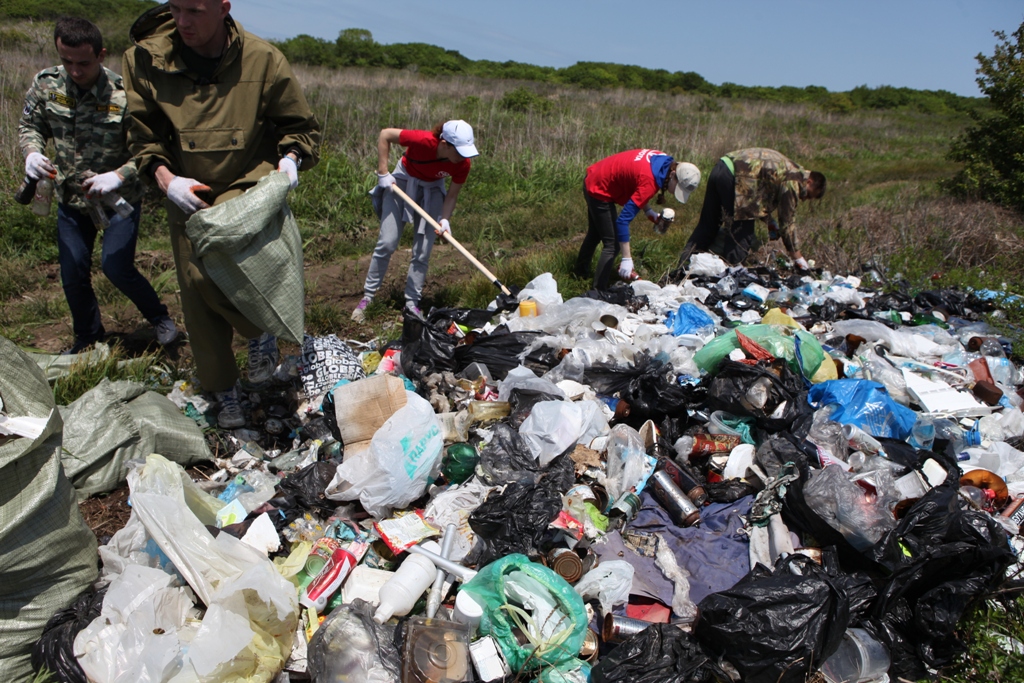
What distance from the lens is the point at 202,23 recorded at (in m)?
2.40

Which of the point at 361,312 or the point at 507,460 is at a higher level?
the point at 361,312

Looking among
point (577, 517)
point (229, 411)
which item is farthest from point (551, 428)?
point (229, 411)

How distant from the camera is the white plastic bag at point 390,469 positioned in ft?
8.27

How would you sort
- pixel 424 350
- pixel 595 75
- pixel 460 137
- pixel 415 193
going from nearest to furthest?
pixel 424 350, pixel 460 137, pixel 415 193, pixel 595 75

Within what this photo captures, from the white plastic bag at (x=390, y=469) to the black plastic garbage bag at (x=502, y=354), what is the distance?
3.33ft

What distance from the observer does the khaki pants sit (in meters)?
2.74

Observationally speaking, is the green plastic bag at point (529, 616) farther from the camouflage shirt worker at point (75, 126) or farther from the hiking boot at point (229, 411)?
the camouflage shirt worker at point (75, 126)

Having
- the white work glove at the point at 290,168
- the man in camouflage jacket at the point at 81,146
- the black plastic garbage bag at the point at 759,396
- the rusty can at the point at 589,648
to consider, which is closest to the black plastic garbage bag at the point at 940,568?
the black plastic garbage bag at the point at 759,396

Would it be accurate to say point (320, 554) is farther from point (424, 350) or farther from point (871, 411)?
point (871, 411)

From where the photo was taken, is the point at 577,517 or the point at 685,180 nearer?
the point at 577,517

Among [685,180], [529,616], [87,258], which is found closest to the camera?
[529,616]

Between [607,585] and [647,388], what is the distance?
51.1 inches

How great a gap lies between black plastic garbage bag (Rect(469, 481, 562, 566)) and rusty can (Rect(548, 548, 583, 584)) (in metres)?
0.10

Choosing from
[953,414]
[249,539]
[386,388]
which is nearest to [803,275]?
[953,414]
